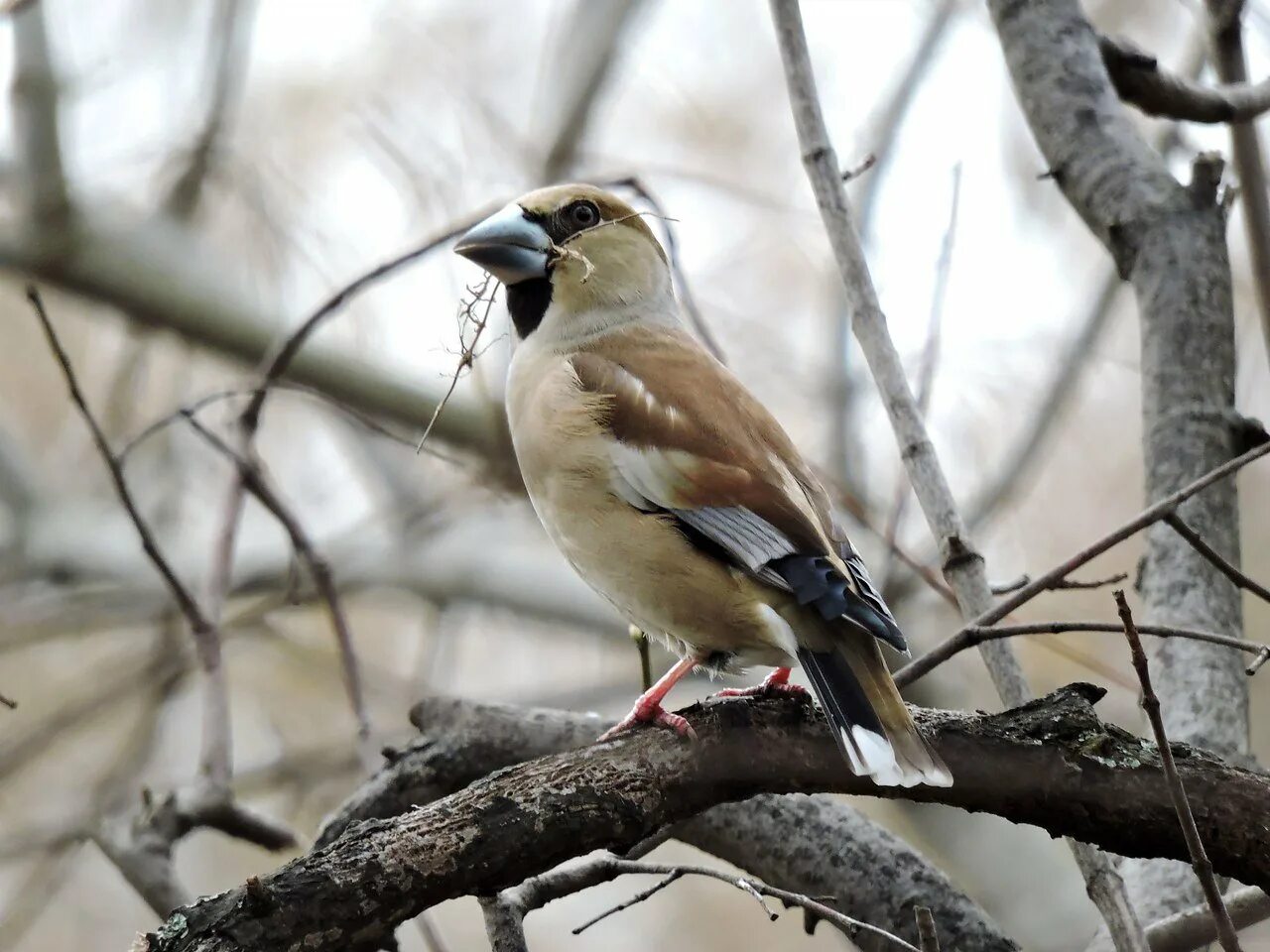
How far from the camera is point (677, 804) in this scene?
216cm

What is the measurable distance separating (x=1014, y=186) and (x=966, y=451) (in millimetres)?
1812

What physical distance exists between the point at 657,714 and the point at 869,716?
38 centimetres

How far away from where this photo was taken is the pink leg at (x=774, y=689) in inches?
97.6

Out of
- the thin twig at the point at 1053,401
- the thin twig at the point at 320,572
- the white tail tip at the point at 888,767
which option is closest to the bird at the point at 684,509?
the white tail tip at the point at 888,767

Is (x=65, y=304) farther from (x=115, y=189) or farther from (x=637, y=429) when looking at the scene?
(x=637, y=429)

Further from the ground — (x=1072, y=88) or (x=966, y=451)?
(x=966, y=451)

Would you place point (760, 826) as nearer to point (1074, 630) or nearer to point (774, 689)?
point (774, 689)

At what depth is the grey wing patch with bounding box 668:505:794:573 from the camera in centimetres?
252

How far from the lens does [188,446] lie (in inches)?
261

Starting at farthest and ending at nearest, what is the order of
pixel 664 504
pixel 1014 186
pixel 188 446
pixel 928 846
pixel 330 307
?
pixel 1014 186 → pixel 188 446 → pixel 928 846 → pixel 330 307 → pixel 664 504

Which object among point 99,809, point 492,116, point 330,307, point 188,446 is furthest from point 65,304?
point 330,307

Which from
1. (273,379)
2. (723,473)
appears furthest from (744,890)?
(273,379)

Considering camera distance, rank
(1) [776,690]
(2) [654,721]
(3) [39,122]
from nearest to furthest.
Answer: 1. (2) [654,721]
2. (1) [776,690]
3. (3) [39,122]

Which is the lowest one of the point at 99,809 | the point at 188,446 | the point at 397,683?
the point at 99,809
